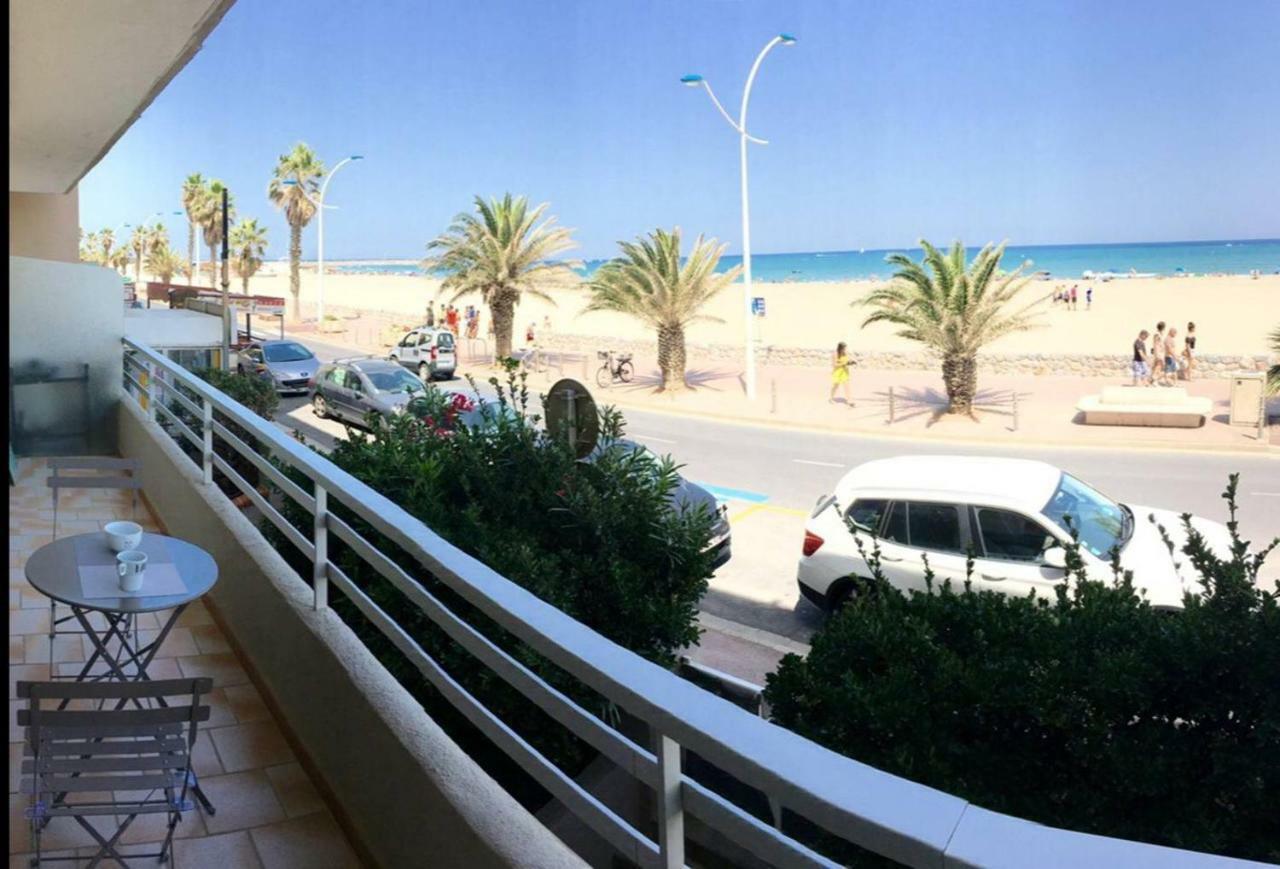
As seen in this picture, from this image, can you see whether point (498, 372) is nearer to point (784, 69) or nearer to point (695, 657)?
point (695, 657)

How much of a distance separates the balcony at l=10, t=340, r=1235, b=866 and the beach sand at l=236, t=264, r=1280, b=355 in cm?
2980

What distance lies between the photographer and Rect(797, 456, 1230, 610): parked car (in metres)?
7.95

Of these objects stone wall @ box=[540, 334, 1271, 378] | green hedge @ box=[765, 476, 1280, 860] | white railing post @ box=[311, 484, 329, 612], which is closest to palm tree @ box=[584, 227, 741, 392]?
stone wall @ box=[540, 334, 1271, 378]

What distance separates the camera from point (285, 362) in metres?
25.9

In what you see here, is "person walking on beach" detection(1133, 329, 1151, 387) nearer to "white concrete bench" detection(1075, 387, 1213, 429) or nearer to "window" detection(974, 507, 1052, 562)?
"white concrete bench" detection(1075, 387, 1213, 429)

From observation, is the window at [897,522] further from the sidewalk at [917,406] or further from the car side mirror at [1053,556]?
the sidewalk at [917,406]

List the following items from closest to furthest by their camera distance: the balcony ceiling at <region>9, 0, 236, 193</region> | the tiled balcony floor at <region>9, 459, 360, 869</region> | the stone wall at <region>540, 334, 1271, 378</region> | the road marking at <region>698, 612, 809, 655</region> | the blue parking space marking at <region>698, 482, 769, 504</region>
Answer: the tiled balcony floor at <region>9, 459, 360, 869</region> < the balcony ceiling at <region>9, 0, 236, 193</region> < the road marking at <region>698, 612, 809, 655</region> < the blue parking space marking at <region>698, 482, 769, 504</region> < the stone wall at <region>540, 334, 1271, 378</region>

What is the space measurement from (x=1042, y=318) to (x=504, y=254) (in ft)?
98.0

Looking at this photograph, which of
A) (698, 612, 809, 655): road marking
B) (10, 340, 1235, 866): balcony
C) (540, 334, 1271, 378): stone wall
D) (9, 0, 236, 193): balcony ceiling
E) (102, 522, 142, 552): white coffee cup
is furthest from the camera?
(540, 334, 1271, 378): stone wall

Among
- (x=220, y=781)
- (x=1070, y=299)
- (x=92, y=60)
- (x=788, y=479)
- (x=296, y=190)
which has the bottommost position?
(x=788, y=479)

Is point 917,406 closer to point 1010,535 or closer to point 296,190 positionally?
point 1010,535

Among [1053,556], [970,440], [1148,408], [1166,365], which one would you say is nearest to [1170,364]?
[1166,365]

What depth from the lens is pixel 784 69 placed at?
17875cm

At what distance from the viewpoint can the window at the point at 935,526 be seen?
8.26m
